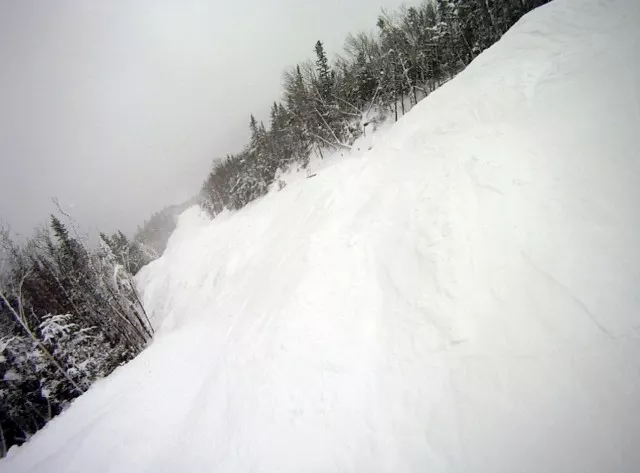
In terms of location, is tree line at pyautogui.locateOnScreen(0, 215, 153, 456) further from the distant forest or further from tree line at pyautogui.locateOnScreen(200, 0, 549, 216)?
tree line at pyautogui.locateOnScreen(200, 0, 549, 216)

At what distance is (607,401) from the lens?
3.13m

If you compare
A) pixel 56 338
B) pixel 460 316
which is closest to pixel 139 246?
pixel 56 338

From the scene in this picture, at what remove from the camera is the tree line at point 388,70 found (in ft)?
90.3

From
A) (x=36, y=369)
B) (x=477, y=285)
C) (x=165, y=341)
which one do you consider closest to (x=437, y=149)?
(x=477, y=285)

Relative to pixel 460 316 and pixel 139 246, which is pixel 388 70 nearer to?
pixel 460 316

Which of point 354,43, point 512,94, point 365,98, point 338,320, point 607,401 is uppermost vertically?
point 354,43

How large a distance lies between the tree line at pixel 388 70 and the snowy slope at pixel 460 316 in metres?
21.9

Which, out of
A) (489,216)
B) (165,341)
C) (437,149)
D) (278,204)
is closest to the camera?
(489,216)

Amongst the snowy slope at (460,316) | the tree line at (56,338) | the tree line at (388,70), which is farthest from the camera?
the tree line at (388,70)

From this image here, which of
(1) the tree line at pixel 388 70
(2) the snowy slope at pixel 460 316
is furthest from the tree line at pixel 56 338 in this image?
(1) the tree line at pixel 388 70

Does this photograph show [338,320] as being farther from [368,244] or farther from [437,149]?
[437,149]

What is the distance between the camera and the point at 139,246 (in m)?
53.8

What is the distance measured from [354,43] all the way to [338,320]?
141 ft

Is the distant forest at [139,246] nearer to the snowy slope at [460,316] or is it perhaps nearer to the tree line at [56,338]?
the tree line at [56,338]
